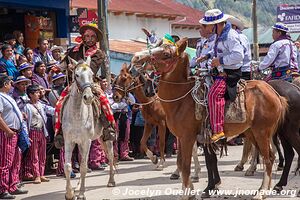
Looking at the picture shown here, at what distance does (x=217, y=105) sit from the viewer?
10414mm

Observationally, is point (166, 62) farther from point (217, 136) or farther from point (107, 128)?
point (107, 128)

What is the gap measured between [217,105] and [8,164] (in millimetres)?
4059

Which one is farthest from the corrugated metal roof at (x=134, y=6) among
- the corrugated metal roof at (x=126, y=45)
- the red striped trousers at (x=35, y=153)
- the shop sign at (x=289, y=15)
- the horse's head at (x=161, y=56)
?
the horse's head at (x=161, y=56)

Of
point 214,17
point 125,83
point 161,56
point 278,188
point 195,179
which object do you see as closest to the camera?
point 161,56

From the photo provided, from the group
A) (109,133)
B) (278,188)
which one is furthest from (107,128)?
(278,188)

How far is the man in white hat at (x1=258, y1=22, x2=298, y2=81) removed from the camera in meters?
13.1

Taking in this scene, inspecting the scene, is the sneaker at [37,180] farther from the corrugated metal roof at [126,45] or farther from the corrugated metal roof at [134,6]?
the corrugated metal roof at [134,6]

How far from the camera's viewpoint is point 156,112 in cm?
1573

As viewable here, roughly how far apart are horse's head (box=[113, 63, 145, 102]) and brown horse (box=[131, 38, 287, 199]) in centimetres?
429

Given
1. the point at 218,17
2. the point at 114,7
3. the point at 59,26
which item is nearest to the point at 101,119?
the point at 218,17

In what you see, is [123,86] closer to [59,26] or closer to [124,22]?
[59,26]

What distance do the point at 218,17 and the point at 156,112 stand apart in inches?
217

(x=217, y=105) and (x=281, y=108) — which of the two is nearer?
(x=217, y=105)

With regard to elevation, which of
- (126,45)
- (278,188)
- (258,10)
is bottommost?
(258,10)
